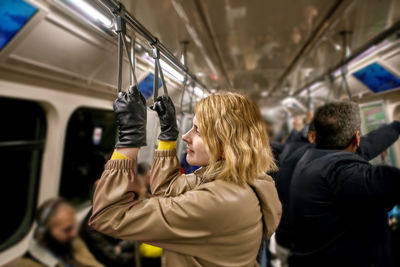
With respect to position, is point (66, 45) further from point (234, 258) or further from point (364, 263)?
point (364, 263)

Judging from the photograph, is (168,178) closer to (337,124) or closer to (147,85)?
(147,85)

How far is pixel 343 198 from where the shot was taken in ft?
3.75

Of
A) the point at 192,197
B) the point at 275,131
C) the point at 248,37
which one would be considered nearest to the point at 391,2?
the point at 248,37

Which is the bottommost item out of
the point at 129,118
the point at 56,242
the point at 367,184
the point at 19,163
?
the point at 56,242

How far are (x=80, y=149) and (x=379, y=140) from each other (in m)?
3.78

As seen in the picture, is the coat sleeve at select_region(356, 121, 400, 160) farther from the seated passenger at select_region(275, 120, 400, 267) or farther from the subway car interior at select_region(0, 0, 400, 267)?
the subway car interior at select_region(0, 0, 400, 267)

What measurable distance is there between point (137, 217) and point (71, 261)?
92.9 inches

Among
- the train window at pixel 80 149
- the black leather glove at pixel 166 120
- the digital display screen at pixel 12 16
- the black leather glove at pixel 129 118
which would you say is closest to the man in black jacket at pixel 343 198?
the black leather glove at pixel 166 120

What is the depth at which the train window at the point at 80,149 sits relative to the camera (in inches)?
112

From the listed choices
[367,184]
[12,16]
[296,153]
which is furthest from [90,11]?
[296,153]

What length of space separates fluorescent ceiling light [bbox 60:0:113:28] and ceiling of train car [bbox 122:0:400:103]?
0.16 metres

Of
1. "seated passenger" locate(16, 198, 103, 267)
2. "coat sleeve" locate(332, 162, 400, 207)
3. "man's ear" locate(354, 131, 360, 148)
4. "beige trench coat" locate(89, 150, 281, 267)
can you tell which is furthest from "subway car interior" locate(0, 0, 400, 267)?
"coat sleeve" locate(332, 162, 400, 207)

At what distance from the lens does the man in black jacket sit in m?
1.07

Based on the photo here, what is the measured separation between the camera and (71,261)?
7.16ft
